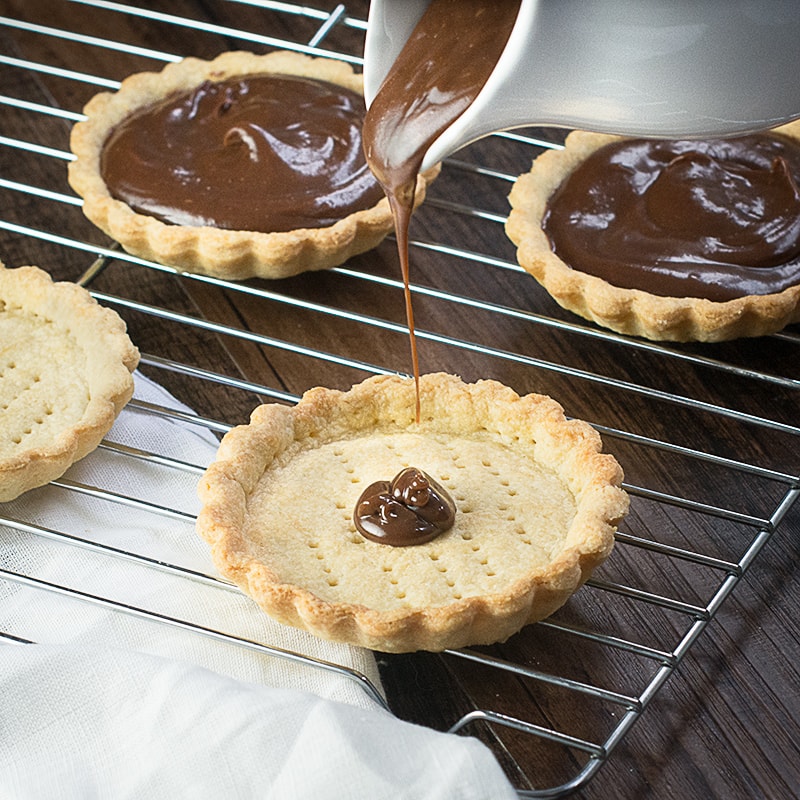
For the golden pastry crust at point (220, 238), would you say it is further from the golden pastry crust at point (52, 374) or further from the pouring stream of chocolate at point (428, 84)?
the pouring stream of chocolate at point (428, 84)

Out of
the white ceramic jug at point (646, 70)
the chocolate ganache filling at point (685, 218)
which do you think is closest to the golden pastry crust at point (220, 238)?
the chocolate ganache filling at point (685, 218)

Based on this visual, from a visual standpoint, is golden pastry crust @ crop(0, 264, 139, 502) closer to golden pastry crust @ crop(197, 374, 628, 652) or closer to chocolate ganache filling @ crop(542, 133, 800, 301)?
golden pastry crust @ crop(197, 374, 628, 652)

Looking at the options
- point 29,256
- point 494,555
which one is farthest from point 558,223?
point 29,256

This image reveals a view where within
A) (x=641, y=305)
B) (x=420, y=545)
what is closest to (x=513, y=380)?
(x=641, y=305)

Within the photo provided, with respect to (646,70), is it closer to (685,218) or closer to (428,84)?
(428,84)

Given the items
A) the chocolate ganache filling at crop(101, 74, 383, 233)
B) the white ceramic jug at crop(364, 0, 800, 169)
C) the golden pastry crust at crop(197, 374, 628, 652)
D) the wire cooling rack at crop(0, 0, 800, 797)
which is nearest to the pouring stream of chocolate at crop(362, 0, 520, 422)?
the white ceramic jug at crop(364, 0, 800, 169)
